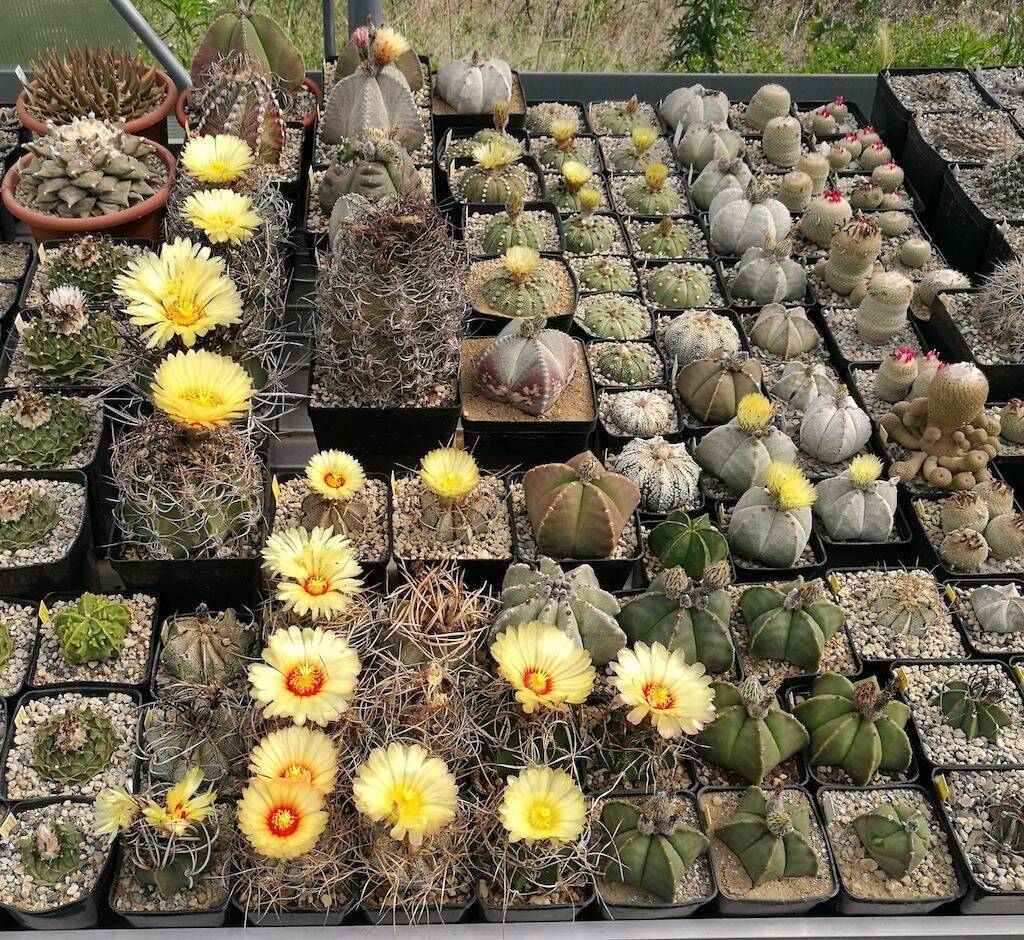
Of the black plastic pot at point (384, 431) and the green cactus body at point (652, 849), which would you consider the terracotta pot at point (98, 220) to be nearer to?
the black plastic pot at point (384, 431)

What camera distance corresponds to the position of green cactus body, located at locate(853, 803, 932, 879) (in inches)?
93.7

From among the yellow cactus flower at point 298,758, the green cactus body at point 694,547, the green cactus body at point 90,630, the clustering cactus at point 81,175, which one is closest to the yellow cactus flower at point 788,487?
the green cactus body at point 694,547

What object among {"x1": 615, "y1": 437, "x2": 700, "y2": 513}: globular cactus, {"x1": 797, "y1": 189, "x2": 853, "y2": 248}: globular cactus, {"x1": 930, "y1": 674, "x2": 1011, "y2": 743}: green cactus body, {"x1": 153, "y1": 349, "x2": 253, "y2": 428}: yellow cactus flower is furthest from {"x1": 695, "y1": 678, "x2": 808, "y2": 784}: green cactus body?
{"x1": 797, "y1": 189, "x2": 853, "y2": 248}: globular cactus

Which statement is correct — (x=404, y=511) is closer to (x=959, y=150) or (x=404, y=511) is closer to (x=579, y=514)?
(x=579, y=514)

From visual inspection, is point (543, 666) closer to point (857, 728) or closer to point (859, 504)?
point (857, 728)

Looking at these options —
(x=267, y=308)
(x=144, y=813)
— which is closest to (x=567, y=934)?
(x=144, y=813)

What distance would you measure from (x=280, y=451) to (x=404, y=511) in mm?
606

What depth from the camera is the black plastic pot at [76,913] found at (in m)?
2.21

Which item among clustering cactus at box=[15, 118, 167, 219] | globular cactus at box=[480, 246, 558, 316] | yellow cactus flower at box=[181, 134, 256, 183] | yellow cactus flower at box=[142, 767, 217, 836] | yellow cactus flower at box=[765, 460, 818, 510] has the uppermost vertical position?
yellow cactus flower at box=[181, 134, 256, 183]

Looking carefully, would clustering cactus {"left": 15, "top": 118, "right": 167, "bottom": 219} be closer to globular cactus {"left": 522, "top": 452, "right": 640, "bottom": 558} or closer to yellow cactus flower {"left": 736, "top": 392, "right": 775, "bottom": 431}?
globular cactus {"left": 522, "top": 452, "right": 640, "bottom": 558}

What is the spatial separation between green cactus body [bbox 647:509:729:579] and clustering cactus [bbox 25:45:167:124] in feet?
8.49

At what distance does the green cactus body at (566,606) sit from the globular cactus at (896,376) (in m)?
1.40

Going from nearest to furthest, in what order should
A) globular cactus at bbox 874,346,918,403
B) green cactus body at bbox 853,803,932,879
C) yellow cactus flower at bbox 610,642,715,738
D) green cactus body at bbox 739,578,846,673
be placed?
yellow cactus flower at bbox 610,642,715,738 → green cactus body at bbox 853,803,932,879 → green cactus body at bbox 739,578,846,673 → globular cactus at bbox 874,346,918,403

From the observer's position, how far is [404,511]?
2.98 metres
